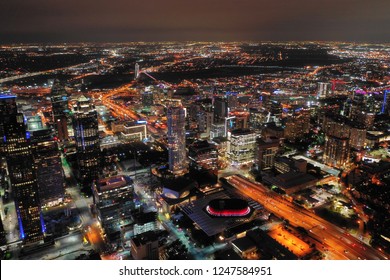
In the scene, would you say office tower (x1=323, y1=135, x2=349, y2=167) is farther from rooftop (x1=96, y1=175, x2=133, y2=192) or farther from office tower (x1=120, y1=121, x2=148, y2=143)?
office tower (x1=120, y1=121, x2=148, y2=143)

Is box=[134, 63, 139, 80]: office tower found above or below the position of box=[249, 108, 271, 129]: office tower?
above

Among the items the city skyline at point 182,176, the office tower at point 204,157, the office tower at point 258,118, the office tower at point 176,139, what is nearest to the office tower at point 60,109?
the city skyline at point 182,176

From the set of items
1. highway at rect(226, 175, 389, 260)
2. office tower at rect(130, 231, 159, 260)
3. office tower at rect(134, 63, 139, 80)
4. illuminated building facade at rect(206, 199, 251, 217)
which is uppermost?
office tower at rect(134, 63, 139, 80)

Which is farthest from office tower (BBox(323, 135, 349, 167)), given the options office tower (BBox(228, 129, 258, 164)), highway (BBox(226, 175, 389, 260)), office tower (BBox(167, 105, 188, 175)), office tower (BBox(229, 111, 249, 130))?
office tower (BBox(167, 105, 188, 175))

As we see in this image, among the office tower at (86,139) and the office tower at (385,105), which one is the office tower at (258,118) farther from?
the office tower at (86,139)

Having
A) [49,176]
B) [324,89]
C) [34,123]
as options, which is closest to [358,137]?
[324,89]
